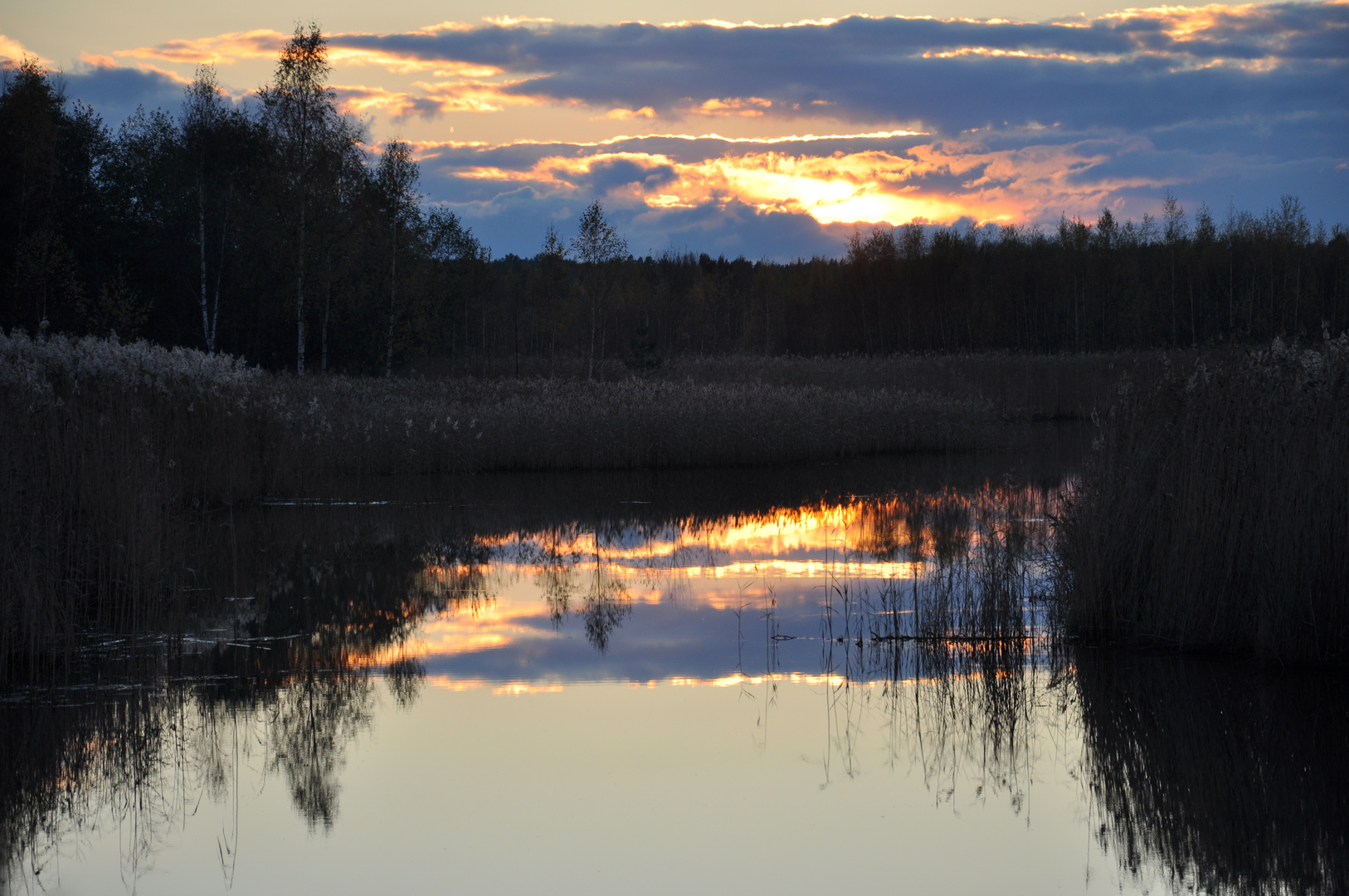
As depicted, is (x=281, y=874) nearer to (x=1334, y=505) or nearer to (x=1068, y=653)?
(x=1068, y=653)

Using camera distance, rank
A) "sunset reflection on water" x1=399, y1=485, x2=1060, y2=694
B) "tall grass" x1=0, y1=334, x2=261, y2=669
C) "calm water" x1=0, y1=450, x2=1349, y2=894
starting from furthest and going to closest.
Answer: "sunset reflection on water" x1=399, y1=485, x2=1060, y2=694
"tall grass" x1=0, y1=334, x2=261, y2=669
"calm water" x1=0, y1=450, x2=1349, y2=894

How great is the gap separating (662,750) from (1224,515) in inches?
142

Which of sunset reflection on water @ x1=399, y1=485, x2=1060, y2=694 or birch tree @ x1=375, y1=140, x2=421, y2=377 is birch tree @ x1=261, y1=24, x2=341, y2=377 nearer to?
birch tree @ x1=375, y1=140, x2=421, y2=377

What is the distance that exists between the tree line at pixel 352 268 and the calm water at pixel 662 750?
3630mm

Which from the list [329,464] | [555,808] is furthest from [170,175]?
[555,808]

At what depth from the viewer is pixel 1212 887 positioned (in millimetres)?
3703

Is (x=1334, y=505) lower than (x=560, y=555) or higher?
higher

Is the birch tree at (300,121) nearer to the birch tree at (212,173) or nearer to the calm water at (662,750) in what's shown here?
the birch tree at (212,173)

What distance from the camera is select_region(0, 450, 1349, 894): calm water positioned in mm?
3980

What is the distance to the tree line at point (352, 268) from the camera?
87.5 feet

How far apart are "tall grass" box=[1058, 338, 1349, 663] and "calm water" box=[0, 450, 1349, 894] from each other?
36 centimetres

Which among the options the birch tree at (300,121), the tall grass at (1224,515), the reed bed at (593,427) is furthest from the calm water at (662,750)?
the birch tree at (300,121)

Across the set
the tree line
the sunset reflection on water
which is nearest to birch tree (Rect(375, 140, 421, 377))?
the tree line

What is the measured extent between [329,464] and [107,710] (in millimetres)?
13167
